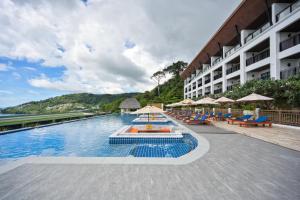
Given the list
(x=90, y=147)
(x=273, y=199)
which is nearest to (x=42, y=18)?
(x=90, y=147)

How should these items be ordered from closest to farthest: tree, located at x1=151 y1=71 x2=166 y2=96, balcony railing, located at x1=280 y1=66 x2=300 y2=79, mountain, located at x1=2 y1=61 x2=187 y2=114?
balcony railing, located at x1=280 y1=66 x2=300 y2=79 → mountain, located at x1=2 y1=61 x2=187 y2=114 → tree, located at x1=151 y1=71 x2=166 y2=96

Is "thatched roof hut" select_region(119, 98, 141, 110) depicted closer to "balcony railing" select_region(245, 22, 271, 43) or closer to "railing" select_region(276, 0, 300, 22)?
"balcony railing" select_region(245, 22, 271, 43)

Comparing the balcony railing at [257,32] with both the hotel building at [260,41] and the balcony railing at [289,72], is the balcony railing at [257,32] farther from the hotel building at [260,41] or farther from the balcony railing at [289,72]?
the balcony railing at [289,72]

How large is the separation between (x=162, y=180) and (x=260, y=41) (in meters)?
18.4

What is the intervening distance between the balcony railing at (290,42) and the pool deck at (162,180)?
12406mm

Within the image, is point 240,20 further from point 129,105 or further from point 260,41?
point 129,105

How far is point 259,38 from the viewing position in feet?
49.9

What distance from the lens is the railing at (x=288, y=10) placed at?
38.7 feet

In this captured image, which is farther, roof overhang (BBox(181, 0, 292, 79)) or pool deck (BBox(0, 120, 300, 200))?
roof overhang (BBox(181, 0, 292, 79))

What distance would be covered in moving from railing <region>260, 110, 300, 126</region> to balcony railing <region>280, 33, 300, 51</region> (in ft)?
20.9

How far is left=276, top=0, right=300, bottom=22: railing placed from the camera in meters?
11.8

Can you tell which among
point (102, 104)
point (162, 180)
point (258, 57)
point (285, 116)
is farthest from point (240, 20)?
point (102, 104)

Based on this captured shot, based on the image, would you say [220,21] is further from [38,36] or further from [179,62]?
[179,62]

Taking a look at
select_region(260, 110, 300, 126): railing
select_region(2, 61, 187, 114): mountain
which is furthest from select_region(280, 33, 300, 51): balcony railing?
select_region(2, 61, 187, 114): mountain
